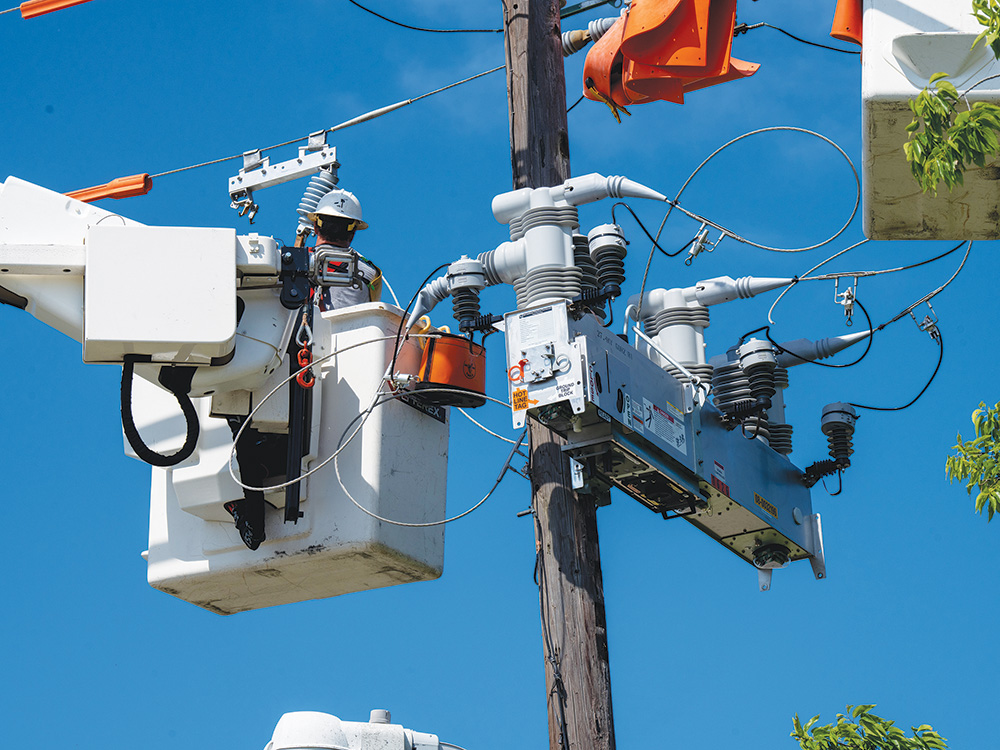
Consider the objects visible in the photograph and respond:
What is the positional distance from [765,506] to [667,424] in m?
1.40

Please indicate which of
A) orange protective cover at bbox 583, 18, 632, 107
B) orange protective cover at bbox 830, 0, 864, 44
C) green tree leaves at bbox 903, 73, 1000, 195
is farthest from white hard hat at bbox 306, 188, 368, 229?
green tree leaves at bbox 903, 73, 1000, 195

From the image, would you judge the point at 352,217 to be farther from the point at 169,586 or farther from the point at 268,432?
the point at 169,586

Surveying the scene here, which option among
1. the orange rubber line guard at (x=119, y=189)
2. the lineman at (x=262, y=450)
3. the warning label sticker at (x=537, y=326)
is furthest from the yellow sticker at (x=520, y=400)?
the orange rubber line guard at (x=119, y=189)

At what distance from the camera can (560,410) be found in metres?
7.71

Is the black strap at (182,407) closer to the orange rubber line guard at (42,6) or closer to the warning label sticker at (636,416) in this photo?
the warning label sticker at (636,416)

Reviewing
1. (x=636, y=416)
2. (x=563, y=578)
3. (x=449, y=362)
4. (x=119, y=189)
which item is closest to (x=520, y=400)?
(x=636, y=416)

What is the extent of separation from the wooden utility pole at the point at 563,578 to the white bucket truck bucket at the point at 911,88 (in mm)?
1958

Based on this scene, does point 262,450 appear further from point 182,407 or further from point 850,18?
point 850,18

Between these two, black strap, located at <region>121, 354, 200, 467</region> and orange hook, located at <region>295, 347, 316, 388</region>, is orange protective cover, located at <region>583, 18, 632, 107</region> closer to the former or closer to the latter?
orange hook, located at <region>295, 347, 316, 388</region>

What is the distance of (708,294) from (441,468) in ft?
5.76

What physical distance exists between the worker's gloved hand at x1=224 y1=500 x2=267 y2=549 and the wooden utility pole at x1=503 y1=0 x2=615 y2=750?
1552mm

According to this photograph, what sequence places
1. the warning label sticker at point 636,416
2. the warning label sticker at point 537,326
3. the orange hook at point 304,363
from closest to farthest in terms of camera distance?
the warning label sticker at point 537,326, the warning label sticker at point 636,416, the orange hook at point 304,363

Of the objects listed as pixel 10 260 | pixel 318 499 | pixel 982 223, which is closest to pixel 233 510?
pixel 318 499

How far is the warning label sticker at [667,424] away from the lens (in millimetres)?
8161
